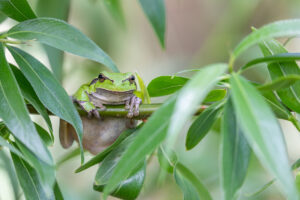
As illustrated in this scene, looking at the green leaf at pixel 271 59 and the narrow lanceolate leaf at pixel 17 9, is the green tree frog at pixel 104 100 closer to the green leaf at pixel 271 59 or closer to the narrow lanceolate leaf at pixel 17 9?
the narrow lanceolate leaf at pixel 17 9

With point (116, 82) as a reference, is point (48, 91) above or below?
above

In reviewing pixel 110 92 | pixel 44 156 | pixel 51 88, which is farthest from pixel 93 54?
pixel 110 92

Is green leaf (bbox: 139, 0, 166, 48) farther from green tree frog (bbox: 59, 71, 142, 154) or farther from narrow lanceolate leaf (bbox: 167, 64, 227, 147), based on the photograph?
green tree frog (bbox: 59, 71, 142, 154)

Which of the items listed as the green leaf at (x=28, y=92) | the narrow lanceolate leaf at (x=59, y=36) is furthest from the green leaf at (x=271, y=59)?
the green leaf at (x=28, y=92)

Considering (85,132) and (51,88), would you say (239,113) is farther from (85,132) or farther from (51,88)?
(85,132)

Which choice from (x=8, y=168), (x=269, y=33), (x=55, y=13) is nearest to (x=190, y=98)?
(x=269, y=33)

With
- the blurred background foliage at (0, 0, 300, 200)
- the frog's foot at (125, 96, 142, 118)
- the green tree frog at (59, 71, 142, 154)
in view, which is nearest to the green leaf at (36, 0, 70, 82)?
the blurred background foliage at (0, 0, 300, 200)

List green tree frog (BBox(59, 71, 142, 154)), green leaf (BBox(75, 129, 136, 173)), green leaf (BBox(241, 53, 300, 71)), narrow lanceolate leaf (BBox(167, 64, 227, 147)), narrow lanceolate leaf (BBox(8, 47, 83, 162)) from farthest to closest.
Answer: green tree frog (BBox(59, 71, 142, 154)) < green leaf (BBox(75, 129, 136, 173)) < narrow lanceolate leaf (BBox(8, 47, 83, 162)) < green leaf (BBox(241, 53, 300, 71)) < narrow lanceolate leaf (BBox(167, 64, 227, 147))

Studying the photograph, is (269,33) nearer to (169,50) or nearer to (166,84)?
(166,84)
